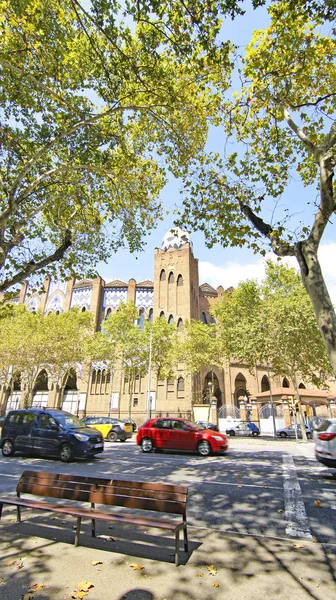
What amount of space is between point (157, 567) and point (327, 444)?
7.11 m

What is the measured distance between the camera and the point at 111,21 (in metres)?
6.79

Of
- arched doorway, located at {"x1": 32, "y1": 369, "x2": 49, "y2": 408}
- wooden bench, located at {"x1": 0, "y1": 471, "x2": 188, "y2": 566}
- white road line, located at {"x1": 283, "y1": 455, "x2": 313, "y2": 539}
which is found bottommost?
white road line, located at {"x1": 283, "y1": 455, "x2": 313, "y2": 539}

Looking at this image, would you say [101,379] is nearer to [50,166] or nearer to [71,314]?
[71,314]

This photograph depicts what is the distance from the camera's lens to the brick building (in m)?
34.8

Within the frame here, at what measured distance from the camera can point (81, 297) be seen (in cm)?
4303

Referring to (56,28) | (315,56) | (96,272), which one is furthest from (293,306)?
(56,28)

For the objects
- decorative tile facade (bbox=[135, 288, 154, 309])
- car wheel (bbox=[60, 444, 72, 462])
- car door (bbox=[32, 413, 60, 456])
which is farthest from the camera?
decorative tile facade (bbox=[135, 288, 154, 309])

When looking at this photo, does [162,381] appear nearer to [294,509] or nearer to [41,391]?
[41,391]

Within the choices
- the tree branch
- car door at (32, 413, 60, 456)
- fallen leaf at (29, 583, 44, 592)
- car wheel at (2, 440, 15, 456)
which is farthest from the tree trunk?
car wheel at (2, 440, 15, 456)

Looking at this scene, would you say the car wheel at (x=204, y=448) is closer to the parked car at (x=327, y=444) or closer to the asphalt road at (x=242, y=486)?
the asphalt road at (x=242, y=486)

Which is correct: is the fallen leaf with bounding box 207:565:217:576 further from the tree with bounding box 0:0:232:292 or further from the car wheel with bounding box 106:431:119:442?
the car wheel with bounding box 106:431:119:442

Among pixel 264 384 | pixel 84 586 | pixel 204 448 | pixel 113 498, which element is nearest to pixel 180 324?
pixel 264 384

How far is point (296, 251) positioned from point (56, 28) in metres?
7.83

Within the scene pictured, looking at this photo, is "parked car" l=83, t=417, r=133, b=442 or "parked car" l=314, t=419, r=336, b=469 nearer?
"parked car" l=314, t=419, r=336, b=469
